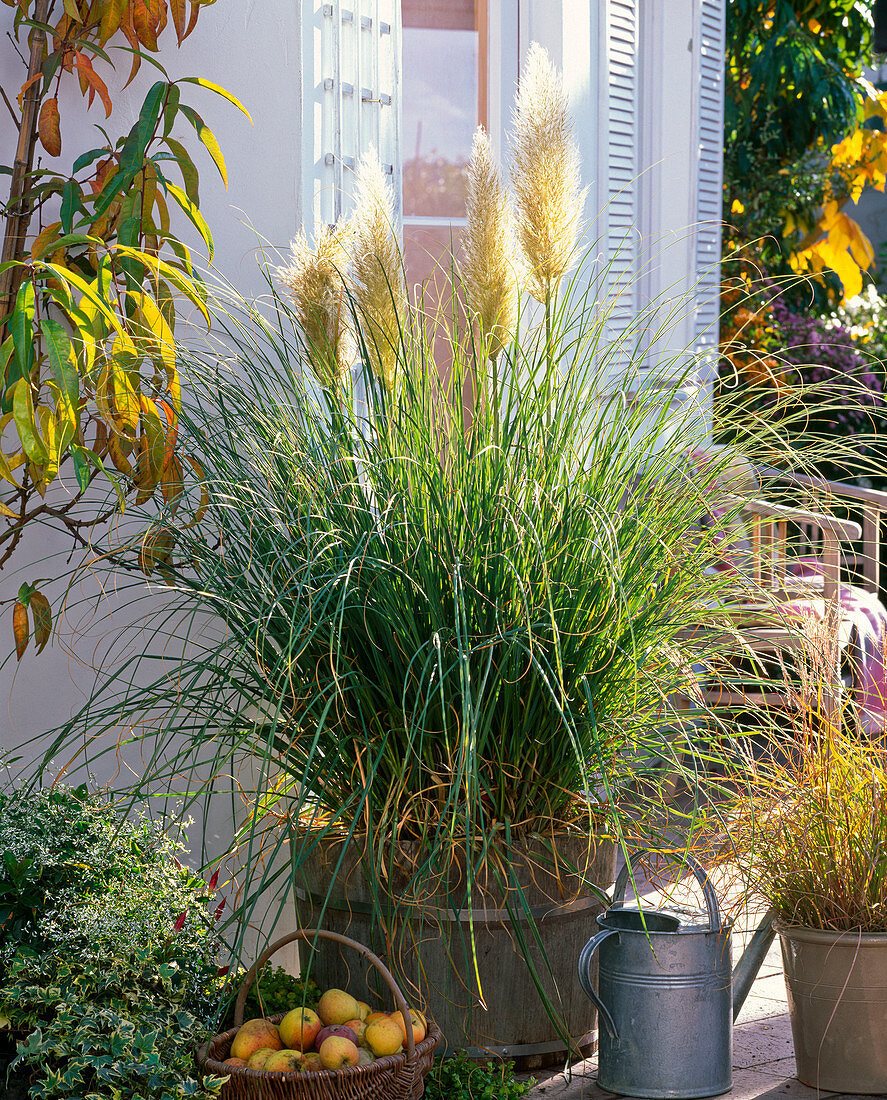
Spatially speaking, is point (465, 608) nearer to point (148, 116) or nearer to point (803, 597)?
point (148, 116)

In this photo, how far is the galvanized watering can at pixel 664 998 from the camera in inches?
75.7

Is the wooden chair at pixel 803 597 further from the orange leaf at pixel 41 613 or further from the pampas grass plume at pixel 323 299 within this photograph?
the orange leaf at pixel 41 613

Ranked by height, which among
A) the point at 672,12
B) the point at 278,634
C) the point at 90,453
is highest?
the point at 672,12

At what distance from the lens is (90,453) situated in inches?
71.9

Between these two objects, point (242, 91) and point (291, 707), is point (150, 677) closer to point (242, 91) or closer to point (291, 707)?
point (291, 707)

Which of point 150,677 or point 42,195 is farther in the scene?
point 150,677

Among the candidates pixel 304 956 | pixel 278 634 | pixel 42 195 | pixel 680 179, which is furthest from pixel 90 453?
pixel 680 179

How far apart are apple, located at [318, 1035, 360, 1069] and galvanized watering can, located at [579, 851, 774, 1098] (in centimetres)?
41

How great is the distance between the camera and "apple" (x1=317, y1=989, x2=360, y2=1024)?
1.80 m

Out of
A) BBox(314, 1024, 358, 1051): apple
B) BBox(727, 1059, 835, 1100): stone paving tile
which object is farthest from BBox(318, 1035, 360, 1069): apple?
BBox(727, 1059, 835, 1100): stone paving tile

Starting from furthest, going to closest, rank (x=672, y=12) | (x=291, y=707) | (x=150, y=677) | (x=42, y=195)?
(x=672, y=12)
(x=150, y=677)
(x=42, y=195)
(x=291, y=707)

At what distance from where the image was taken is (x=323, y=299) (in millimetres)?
2082

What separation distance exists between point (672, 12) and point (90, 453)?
11.1ft

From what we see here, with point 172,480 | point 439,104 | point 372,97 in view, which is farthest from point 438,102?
point 172,480
